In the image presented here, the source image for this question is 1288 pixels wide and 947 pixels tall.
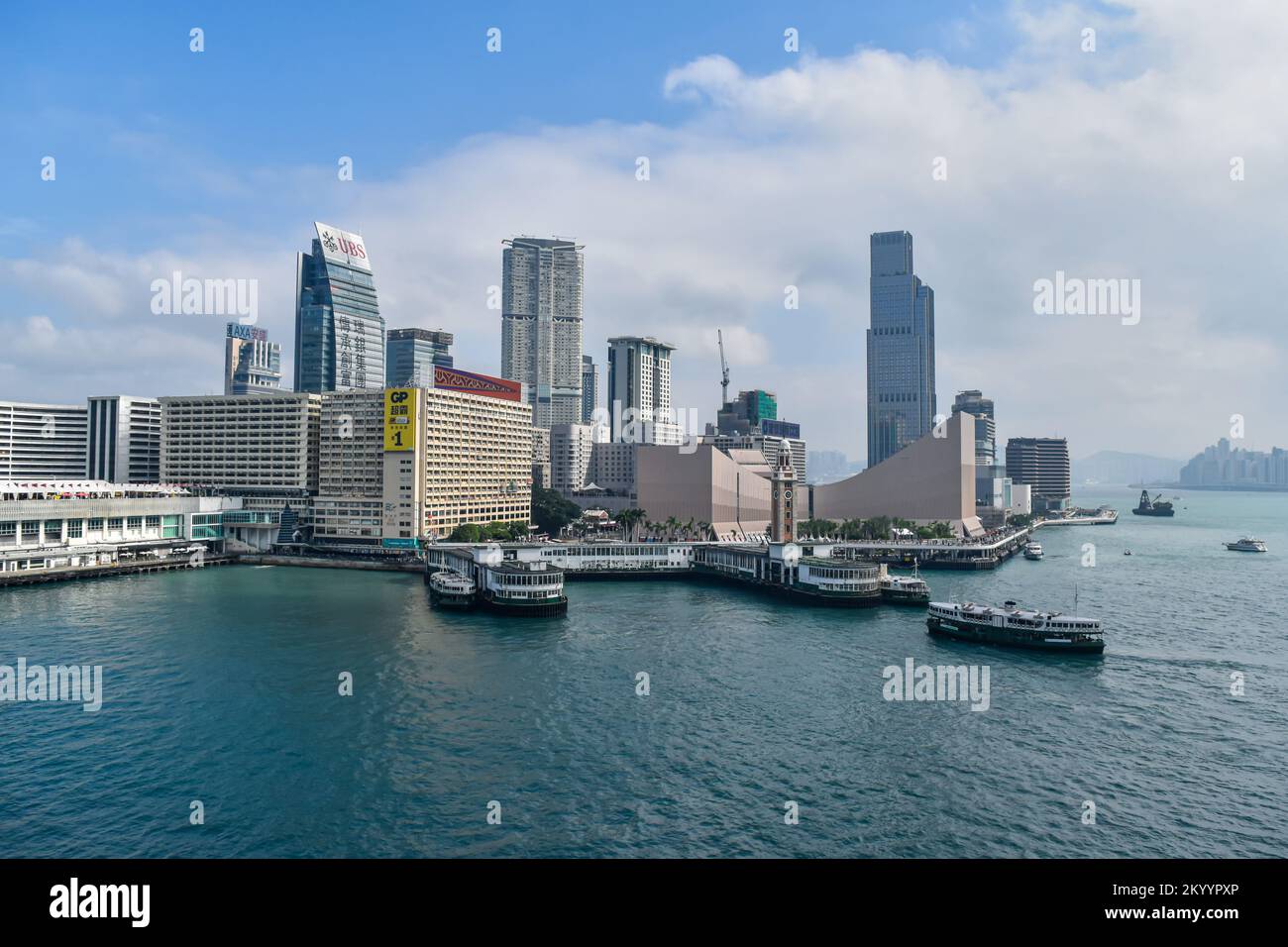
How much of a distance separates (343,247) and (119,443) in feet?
235

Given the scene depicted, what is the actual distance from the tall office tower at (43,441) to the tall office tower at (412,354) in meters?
94.8

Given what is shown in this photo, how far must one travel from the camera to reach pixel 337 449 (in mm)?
75062

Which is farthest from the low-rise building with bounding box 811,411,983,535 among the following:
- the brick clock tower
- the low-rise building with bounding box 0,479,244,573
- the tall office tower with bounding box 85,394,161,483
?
the tall office tower with bounding box 85,394,161,483

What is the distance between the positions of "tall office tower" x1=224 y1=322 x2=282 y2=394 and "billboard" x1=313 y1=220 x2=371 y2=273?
3230 centimetres

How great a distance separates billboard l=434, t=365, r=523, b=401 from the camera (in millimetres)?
76188

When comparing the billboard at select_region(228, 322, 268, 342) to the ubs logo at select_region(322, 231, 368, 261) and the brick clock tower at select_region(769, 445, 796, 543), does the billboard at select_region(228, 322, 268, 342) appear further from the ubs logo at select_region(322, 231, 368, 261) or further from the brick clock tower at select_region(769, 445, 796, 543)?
the brick clock tower at select_region(769, 445, 796, 543)

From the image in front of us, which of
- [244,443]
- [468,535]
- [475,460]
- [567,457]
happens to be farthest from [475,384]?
[567,457]

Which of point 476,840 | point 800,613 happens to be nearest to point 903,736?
point 476,840

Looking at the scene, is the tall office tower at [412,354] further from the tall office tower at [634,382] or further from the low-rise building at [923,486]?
the low-rise building at [923,486]

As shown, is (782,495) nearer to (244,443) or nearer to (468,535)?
(468,535)

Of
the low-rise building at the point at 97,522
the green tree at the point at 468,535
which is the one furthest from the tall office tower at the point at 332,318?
the green tree at the point at 468,535

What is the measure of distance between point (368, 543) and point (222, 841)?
56634 mm
